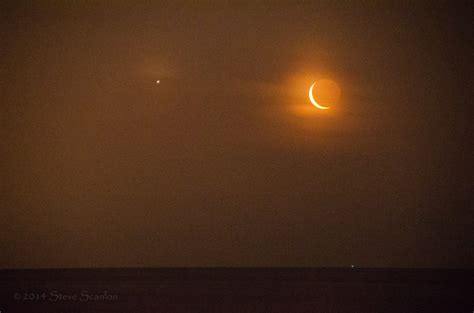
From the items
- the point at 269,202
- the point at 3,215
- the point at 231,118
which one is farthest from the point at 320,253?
the point at 3,215

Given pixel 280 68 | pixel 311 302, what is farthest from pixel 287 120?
pixel 311 302

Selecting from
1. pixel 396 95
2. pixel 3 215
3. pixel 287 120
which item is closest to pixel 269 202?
pixel 287 120

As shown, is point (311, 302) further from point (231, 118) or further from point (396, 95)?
point (396, 95)

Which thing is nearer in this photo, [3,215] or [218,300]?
[218,300]

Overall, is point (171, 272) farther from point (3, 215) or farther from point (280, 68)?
point (280, 68)

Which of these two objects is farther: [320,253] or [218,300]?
[320,253]

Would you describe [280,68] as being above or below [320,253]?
above

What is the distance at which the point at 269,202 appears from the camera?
1.95m

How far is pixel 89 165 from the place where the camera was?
1.95 m

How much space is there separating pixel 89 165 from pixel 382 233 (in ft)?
5.16

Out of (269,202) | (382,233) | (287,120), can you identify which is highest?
(287,120)

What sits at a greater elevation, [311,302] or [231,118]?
[231,118]

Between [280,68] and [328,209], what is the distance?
0.78 m

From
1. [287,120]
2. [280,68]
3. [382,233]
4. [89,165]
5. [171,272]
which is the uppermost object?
[280,68]
